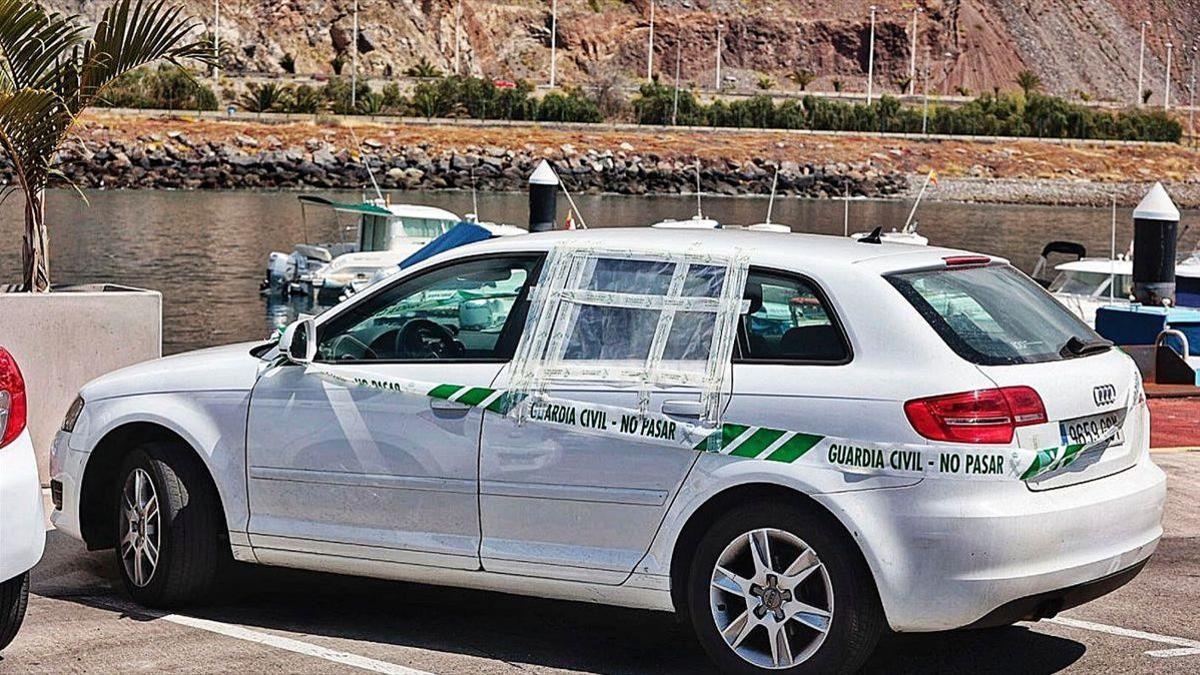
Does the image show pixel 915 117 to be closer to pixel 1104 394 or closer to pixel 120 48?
pixel 120 48

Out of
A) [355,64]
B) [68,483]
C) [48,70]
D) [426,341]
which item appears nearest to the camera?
[426,341]

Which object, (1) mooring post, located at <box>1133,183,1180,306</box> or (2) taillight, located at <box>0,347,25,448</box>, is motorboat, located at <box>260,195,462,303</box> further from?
(2) taillight, located at <box>0,347,25,448</box>

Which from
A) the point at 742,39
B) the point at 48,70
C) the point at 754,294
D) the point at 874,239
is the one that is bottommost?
the point at 754,294

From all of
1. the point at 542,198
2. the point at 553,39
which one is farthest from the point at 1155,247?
the point at 553,39

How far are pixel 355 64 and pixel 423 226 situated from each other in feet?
295

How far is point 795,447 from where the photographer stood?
6195 mm

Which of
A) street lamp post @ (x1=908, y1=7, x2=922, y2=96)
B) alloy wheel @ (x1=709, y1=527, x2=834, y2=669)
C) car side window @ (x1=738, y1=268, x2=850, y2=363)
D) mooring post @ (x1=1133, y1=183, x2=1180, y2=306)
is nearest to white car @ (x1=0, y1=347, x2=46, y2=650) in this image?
alloy wheel @ (x1=709, y1=527, x2=834, y2=669)

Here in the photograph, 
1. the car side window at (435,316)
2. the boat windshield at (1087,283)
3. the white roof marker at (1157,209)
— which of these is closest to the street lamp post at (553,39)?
the boat windshield at (1087,283)

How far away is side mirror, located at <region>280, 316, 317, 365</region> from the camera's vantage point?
718cm

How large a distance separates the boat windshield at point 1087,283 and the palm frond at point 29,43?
79.6 ft

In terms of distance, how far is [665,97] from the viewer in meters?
126

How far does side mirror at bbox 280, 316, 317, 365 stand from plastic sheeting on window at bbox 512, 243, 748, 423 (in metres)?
0.98

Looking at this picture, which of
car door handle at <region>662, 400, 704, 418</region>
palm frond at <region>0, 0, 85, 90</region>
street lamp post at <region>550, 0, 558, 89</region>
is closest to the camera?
car door handle at <region>662, 400, 704, 418</region>

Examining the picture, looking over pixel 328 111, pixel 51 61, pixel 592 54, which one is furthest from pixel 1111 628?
pixel 592 54
